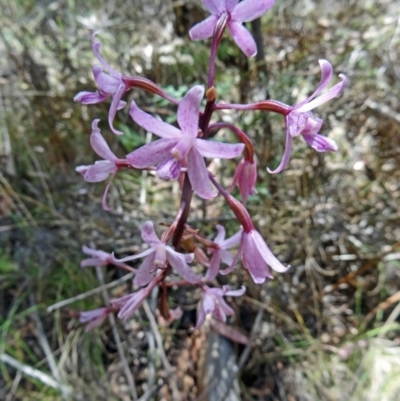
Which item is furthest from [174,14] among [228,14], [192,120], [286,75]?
[192,120]

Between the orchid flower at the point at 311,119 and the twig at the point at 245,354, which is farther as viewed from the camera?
the twig at the point at 245,354

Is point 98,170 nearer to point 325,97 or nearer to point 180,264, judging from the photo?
point 180,264

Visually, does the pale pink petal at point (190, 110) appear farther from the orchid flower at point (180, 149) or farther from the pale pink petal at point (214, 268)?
the pale pink petal at point (214, 268)

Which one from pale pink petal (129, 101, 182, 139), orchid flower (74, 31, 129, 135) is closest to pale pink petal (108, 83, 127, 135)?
orchid flower (74, 31, 129, 135)

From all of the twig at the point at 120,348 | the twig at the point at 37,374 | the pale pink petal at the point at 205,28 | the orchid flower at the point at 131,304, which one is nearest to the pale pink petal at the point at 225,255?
the orchid flower at the point at 131,304

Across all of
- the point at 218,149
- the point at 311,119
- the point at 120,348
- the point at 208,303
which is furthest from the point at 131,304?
the point at 120,348
